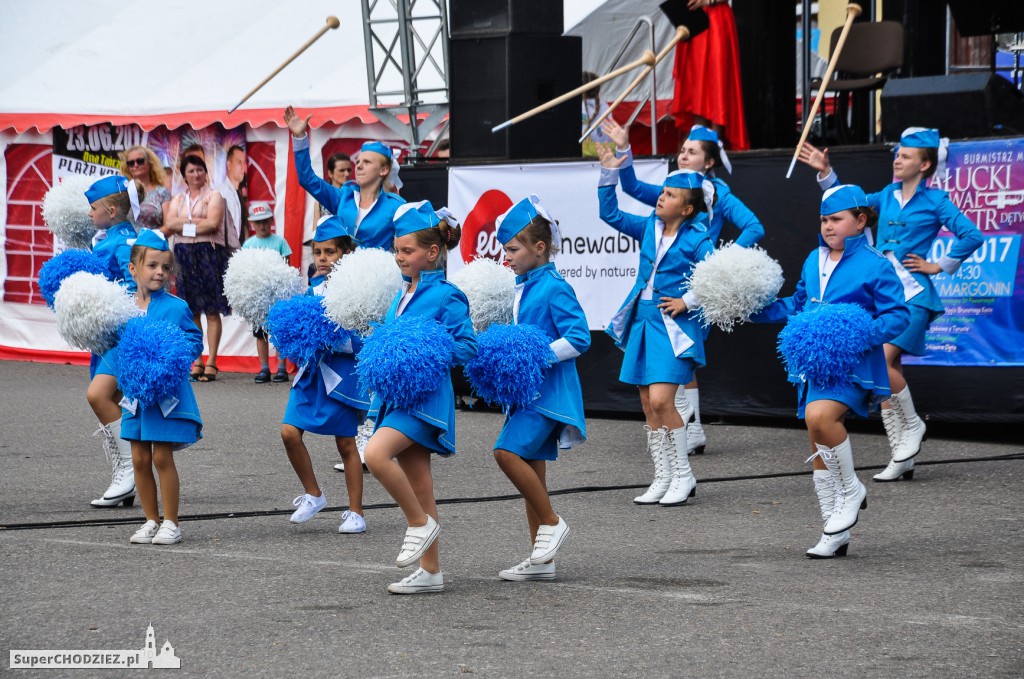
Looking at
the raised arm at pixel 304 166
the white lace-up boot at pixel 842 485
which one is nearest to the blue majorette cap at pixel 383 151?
the raised arm at pixel 304 166

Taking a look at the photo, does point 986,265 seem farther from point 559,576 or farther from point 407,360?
point 407,360

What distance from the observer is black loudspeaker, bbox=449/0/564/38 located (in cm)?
1141

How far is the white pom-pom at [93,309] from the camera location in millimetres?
6426

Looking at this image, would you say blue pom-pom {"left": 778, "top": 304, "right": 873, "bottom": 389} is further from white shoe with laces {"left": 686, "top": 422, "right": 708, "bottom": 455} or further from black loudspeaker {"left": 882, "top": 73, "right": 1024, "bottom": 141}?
black loudspeaker {"left": 882, "top": 73, "right": 1024, "bottom": 141}

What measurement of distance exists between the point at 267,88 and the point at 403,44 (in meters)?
1.93

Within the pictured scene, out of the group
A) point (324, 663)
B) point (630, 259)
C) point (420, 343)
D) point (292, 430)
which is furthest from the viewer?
point (630, 259)

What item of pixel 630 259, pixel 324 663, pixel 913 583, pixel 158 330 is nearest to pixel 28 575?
pixel 158 330

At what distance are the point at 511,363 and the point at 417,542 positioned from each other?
30.0 inches

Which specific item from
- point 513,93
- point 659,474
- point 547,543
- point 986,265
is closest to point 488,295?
point 547,543

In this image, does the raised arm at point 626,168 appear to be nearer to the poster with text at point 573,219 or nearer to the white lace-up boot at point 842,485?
the poster with text at point 573,219

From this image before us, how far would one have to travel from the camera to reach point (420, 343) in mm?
5215

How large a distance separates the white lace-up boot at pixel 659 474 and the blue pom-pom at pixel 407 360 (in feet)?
8.03

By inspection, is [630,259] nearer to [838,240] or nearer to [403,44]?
[403,44]

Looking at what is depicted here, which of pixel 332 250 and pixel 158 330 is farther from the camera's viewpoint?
pixel 332 250
